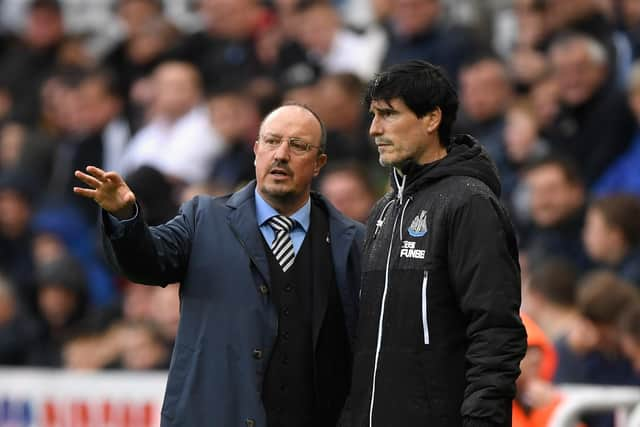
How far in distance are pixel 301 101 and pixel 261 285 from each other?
216 inches

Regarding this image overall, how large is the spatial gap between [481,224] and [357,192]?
198 inches

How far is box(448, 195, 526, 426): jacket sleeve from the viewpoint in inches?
191

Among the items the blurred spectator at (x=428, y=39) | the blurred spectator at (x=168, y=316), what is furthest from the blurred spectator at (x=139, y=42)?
the blurred spectator at (x=168, y=316)

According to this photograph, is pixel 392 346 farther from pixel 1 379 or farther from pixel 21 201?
pixel 21 201

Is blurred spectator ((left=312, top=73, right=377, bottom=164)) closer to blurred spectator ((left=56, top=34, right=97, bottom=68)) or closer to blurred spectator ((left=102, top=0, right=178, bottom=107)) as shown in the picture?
blurred spectator ((left=102, top=0, right=178, bottom=107))

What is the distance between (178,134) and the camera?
1212 centimetres

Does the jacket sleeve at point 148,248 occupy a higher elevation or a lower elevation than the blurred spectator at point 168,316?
higher

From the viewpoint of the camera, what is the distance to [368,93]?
548 cm

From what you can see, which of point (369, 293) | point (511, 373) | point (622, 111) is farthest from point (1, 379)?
point (511, 373)

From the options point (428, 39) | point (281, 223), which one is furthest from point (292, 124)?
point (428, 39)

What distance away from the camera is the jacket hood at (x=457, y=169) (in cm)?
527

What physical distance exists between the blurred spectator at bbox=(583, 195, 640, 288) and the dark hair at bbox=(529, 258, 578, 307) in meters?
0.34

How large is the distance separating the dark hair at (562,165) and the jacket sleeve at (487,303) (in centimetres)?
442

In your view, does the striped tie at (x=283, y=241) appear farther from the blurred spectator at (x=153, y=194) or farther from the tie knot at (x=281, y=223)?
the blurred spectator at (x=153, y=194)
